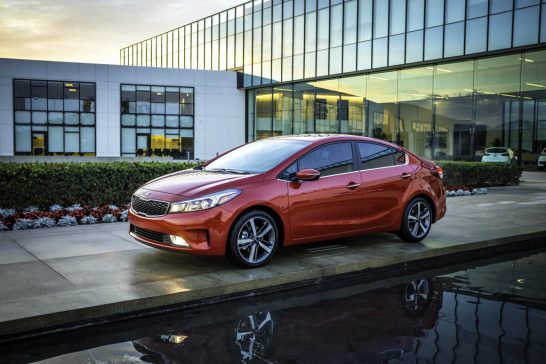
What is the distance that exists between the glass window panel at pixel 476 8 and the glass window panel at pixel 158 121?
25737 mm

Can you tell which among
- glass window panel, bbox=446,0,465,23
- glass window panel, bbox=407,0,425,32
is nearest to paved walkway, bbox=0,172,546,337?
glass window panel, bbox=446,0,465,23

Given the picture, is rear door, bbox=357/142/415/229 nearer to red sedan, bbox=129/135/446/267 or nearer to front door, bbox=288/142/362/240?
red sedan, bbox=129/135/446/267

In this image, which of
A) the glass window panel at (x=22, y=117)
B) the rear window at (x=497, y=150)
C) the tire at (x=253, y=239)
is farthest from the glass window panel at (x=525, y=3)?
the glass window panel at (x=22, y=117)

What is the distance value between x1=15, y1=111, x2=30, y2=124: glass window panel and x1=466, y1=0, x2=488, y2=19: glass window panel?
105ft

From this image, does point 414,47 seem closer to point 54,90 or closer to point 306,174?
point 306,174

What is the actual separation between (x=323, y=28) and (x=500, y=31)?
13.0 m

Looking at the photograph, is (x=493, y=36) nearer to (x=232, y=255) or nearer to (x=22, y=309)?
(x=232, y=255)

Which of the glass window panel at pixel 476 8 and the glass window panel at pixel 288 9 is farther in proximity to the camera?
the glass window panel at pixel 288 9

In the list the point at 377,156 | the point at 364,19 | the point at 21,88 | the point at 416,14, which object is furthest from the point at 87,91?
the point at 377,156

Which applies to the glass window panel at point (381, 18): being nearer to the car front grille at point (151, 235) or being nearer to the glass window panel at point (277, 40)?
the glass window panel at point (277, 40)

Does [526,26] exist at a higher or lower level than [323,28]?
lower

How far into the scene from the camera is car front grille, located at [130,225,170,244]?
614 centimetres

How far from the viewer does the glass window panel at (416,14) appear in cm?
2962

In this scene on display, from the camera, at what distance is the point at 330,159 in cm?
720
